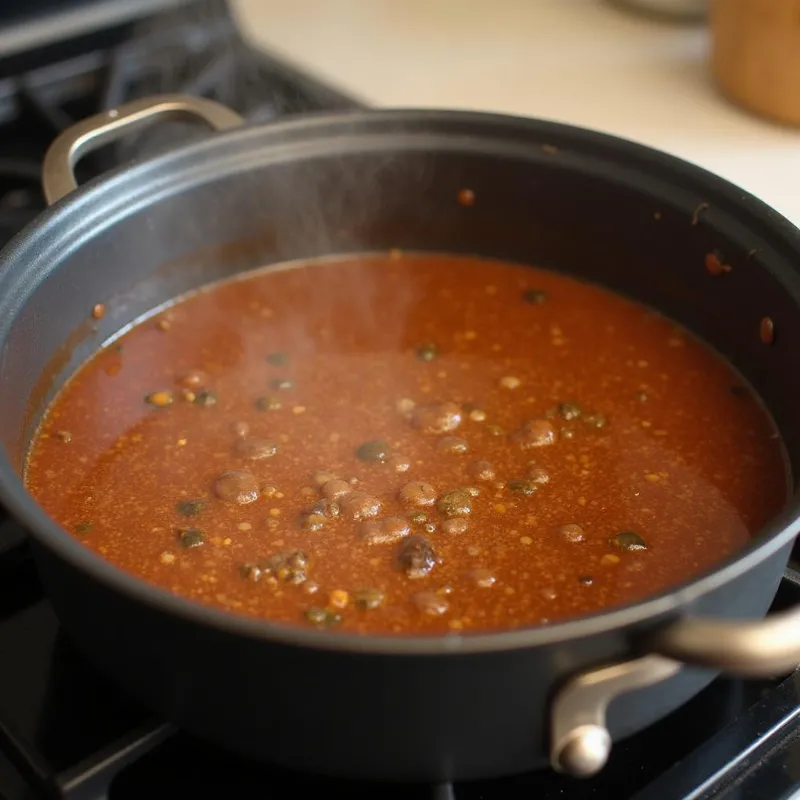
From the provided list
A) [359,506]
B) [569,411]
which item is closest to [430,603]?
[359,506]

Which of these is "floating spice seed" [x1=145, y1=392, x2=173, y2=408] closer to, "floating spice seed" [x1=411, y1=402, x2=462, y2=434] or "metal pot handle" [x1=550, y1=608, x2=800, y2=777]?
"floating spice seed" [x1=411, y1=402, x2=462, y2=434]

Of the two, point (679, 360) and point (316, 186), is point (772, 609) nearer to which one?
point (679, 360)

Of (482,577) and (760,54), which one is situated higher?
(760,54)

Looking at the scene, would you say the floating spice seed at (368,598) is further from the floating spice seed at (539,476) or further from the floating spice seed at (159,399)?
the floating spice seed at (159,399)

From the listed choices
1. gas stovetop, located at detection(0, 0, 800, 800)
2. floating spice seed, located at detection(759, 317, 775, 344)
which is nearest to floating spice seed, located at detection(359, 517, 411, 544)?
gas stovetop, located at detection(0, 0, 800, 800)

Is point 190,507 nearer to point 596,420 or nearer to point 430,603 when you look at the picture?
point 430,603

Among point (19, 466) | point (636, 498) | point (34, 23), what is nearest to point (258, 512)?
point (19, 466)
